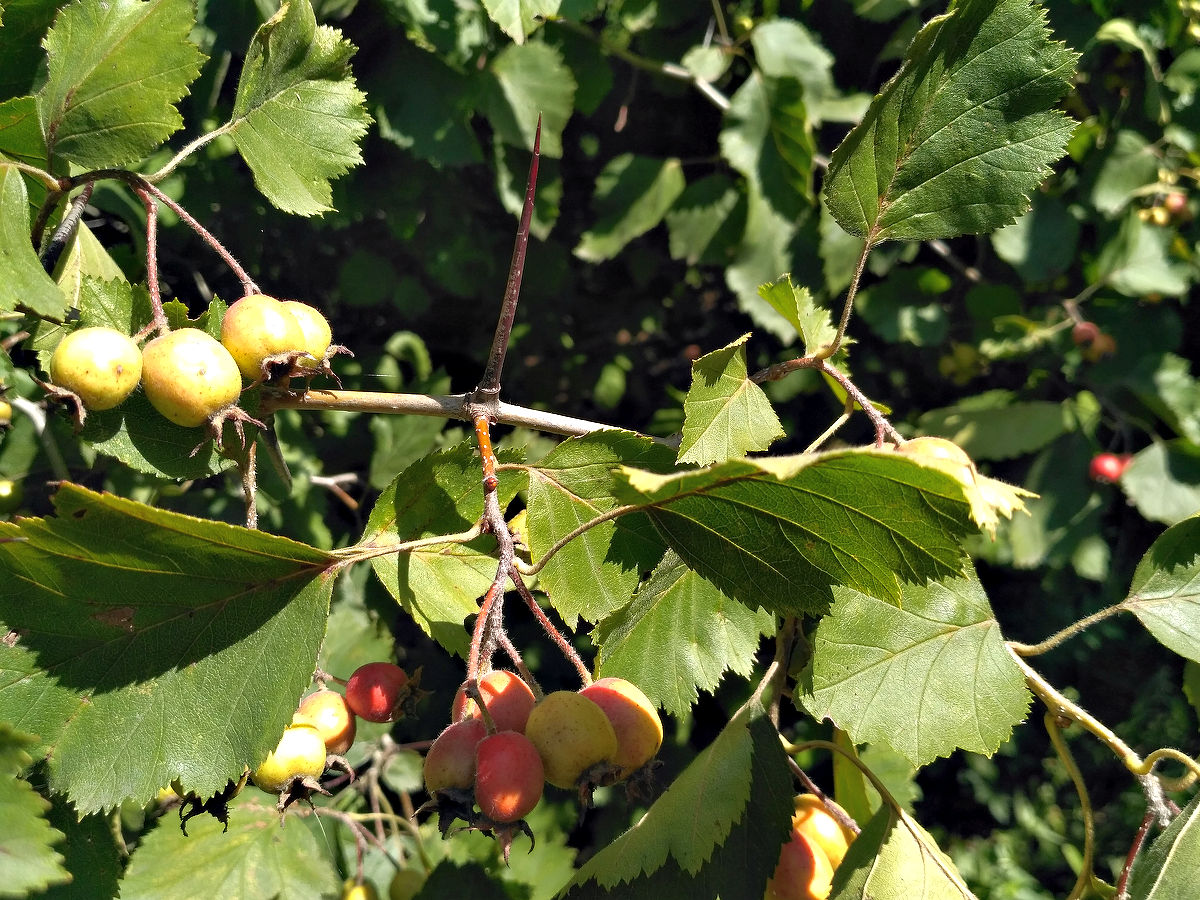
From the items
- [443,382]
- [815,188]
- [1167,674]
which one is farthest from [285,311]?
[1167,674]

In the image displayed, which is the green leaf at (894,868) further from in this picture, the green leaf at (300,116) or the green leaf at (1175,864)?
the green leaf at (300,116)

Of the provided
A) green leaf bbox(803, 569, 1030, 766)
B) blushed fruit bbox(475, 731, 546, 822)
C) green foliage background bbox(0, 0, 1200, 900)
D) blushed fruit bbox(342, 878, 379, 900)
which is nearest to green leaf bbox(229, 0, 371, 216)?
green foliage background bbox(0, 0, 1200, 900)

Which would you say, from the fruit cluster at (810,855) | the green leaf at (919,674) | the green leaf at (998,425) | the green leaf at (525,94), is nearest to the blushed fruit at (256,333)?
the green leaf at (919,674)

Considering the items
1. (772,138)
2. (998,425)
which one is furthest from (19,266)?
(998,425)

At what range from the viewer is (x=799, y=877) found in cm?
115

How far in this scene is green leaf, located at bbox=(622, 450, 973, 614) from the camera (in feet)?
2.47

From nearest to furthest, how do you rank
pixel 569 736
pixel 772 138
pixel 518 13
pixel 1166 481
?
pixel 569 736 → pixel 518 13 → pixel 772 138 → pixel 1166 481

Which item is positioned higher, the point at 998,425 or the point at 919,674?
the point at 919,674

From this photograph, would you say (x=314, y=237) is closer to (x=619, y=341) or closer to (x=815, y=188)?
(x=619, y=341)

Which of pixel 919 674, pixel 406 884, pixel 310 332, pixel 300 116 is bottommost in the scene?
pixel 406 884

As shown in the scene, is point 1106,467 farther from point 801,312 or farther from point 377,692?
point 377,692

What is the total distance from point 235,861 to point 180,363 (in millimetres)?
1010

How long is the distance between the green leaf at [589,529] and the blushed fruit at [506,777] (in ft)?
0.93

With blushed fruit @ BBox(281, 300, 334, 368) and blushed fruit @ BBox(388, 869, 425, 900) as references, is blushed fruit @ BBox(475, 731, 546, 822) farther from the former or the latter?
blushed fruit @ BBox(388, 869, 425, 900)
